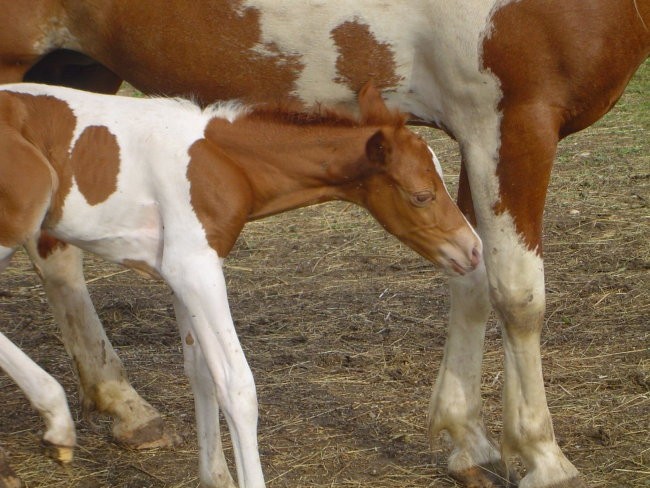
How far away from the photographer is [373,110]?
141 inches

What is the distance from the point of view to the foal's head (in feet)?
11.5

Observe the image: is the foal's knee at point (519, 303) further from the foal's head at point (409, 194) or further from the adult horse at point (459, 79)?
the foal's head at point (409, 194)

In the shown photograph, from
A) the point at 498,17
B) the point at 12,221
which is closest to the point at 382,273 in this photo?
the point at 498,17

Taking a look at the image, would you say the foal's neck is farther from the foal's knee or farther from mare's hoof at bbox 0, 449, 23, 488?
mare's hoof at bbox 0, 449, 23, 488

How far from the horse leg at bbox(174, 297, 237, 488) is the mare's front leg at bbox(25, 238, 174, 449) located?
2.38ft

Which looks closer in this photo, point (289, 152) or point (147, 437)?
point (289, 152)

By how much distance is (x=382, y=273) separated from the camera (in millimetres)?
6430

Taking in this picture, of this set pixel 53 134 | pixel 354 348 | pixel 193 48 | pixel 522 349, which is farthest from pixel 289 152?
pixel 354 348

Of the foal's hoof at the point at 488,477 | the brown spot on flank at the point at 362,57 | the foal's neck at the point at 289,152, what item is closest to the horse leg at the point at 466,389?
the foal's hoof at the point at 488,477

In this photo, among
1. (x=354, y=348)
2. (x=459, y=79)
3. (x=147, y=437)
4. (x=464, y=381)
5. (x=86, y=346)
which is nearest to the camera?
(x=459, y=79)

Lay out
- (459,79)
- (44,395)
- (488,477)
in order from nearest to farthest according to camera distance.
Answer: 1. (44,395)
2. (459,79)
3. (488,477)

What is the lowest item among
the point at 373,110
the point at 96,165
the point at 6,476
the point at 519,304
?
the point at 6,476

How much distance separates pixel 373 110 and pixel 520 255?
77cm

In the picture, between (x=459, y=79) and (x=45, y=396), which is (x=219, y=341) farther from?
(x=459, y=79)
